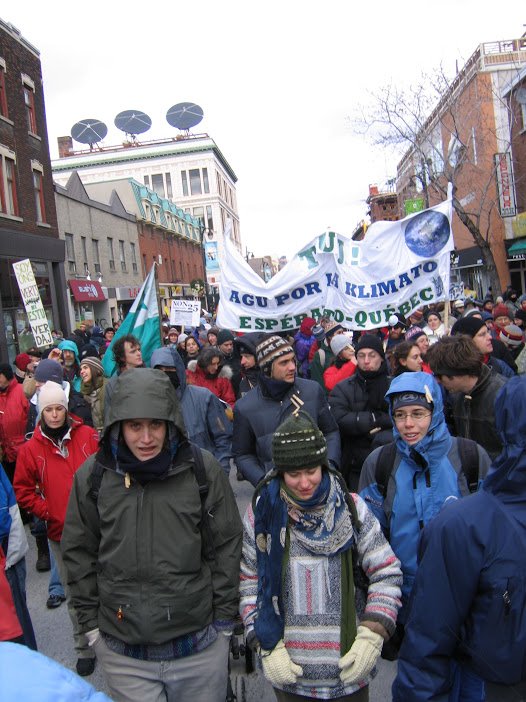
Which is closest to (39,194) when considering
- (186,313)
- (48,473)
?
(186,313)

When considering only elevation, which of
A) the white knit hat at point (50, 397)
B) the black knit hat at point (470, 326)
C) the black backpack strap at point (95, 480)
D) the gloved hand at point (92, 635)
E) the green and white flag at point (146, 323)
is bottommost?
the gloved hand at point (92, 635)

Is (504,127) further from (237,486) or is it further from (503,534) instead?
(503,534)

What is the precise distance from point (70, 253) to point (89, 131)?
115 feet

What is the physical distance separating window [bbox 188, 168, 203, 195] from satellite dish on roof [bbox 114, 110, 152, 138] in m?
8.34

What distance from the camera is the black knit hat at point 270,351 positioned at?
4.07m

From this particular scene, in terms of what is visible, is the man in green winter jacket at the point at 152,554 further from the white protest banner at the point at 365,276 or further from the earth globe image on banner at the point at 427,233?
the earth globe image on banner at the point at 427,233

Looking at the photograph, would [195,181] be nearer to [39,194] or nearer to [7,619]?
[39,194]

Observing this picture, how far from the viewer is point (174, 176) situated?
7244 centimetres

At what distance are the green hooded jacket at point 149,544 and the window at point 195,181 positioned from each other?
2892 inches

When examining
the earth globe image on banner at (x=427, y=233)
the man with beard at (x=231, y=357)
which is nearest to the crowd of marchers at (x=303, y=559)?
the earth globe image on banner at (x=427, y=233)

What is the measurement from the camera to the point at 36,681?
1.02m

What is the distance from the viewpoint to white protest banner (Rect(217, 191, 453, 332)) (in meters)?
6.92

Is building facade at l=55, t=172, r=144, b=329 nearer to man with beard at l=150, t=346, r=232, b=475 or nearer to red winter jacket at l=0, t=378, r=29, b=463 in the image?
red winter jacket at l=0, t=378, r=29, b=463

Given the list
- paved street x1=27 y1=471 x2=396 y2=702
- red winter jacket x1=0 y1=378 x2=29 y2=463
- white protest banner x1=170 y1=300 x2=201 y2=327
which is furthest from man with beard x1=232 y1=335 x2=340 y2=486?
white protest banner x1=170 y1=300 x2=201 y2=327
